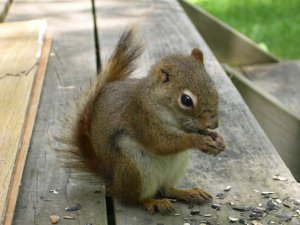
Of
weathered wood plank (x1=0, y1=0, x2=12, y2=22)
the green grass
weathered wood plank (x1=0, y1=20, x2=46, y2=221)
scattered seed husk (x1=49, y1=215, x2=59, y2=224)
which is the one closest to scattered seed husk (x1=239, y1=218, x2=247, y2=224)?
scattered seed husk (x1=49, y1=215, x2=59, y2=224)

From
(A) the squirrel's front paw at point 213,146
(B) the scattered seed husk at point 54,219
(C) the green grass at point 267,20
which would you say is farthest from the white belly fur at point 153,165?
(C) the green grass at point 267,20

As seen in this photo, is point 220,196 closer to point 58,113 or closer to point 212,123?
point 212,123

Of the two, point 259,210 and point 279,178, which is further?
point 279,178

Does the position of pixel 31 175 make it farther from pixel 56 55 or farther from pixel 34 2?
pixel 34 2

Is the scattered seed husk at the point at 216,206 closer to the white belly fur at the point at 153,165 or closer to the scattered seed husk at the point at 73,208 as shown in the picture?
the white belly fur at the point at 153,165

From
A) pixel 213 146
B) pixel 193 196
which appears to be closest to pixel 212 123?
pixel 213 146

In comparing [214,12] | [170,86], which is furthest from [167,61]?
[214,12]

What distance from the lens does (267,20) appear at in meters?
5.18

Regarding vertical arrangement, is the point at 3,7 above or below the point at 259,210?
above

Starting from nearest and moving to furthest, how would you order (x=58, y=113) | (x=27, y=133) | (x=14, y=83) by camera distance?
(x=27, y=133), (x=58, y=113), (x=14, y=83)

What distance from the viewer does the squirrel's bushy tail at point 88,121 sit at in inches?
64.6

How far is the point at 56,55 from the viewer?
2520 mm

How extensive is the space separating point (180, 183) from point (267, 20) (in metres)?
3.71

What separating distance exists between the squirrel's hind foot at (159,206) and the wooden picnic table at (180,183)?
2 centimetres
